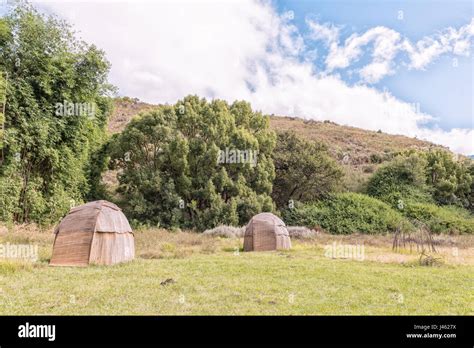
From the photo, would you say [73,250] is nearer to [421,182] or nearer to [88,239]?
[88,239]

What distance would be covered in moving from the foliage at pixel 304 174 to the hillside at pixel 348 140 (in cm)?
527

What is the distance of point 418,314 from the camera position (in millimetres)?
7309

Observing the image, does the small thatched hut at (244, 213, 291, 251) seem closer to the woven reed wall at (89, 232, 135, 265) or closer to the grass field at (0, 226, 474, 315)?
the grass field at (0, 226, 474, 315)

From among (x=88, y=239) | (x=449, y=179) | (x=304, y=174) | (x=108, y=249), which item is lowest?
(x=108, y=249)

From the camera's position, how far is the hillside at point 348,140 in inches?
1955

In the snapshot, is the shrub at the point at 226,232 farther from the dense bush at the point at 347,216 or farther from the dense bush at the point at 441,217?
the dense bush at the point at 441,217

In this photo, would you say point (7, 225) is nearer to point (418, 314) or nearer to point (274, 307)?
point (274, 307)

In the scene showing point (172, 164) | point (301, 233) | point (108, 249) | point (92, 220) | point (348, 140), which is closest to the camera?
point (92, 220)

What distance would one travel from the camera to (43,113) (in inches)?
834

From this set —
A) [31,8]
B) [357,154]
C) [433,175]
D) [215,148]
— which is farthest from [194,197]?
[357,154]

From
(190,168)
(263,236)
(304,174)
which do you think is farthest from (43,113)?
(304,174)

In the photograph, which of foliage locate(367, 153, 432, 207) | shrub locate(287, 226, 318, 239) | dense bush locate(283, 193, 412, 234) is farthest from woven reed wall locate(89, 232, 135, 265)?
foliage locate(367, 153, 432, 207)

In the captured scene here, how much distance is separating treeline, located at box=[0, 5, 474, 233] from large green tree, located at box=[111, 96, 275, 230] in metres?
0.08

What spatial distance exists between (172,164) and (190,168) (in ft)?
5.35
